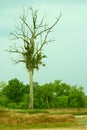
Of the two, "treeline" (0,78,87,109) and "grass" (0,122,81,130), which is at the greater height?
"treeline" (0,78,87,109)

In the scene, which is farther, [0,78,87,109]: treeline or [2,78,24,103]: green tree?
[2,78,24,103]: green tree

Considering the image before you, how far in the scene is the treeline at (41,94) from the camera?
230 ft

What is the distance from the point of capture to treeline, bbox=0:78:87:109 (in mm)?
70250

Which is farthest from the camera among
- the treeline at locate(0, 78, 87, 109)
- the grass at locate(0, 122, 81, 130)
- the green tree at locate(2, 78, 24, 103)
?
the green tree at locate(2, 78, 24, 103)

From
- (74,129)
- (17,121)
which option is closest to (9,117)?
(17,121)

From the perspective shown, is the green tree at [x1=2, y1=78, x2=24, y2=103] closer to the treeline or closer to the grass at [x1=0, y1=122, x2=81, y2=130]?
the treeline

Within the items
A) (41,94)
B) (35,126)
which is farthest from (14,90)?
(35,126)

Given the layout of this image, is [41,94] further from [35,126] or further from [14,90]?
[35,126]

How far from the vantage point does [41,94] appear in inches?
2771

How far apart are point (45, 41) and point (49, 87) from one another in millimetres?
24314

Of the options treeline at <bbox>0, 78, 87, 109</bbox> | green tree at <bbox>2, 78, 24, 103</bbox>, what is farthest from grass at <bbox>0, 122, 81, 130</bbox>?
green tree at <bbox>2, 78, 24, 103</bbox>

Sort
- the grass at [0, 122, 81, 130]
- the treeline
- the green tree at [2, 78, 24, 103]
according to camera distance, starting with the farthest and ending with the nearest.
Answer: the green tree at [2, 78, 24, 103], the treeline, the grass at [0, 122, 81, 130]

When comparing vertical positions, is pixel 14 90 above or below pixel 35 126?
above

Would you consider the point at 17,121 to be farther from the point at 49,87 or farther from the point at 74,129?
the point at 49,87
